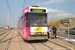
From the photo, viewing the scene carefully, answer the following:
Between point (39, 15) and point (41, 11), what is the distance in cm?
49

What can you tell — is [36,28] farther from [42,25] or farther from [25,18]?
[25,18]

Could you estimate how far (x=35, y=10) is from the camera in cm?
1092

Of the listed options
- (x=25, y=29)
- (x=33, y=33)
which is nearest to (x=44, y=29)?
(x=33, y=33)

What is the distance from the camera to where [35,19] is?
10.7 m

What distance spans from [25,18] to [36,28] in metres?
1.48

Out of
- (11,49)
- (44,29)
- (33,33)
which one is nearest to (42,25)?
(44,29)

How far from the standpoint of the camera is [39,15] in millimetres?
10852

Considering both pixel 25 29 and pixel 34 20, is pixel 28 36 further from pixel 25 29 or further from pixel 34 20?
pixel 34 20

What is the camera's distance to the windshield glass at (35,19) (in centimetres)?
1065

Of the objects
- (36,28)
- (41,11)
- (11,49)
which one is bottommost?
(11,49)

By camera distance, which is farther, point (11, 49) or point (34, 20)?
point (34, 20)

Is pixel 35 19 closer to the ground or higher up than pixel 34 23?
higher up

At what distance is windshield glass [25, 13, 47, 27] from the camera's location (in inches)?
419

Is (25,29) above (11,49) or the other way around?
above
